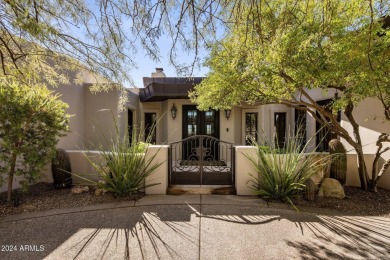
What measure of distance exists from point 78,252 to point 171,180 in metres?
2.88

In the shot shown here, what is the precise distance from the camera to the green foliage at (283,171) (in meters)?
4.59

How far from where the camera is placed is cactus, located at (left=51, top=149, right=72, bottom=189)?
523 cm

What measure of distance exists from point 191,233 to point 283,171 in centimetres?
238

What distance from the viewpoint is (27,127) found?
14.2ft

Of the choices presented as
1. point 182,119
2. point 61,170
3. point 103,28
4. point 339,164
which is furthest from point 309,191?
point 182,119

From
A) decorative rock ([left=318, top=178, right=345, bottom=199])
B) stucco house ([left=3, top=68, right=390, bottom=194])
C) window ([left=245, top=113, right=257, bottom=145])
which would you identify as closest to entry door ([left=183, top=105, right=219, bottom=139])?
stucco house ([left=3, top=68, right=390, bottom=194])

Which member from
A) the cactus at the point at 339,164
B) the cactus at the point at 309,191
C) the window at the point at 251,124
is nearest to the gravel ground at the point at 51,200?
the cactus at the point at 309,191

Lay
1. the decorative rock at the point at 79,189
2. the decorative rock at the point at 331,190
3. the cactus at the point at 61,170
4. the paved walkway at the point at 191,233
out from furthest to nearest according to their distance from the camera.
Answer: the cactus at the point at 61,170, the decorative rock at the point at 79,189, the decorative rock at the point at 331,190, the paved walkway at the point at 191,233

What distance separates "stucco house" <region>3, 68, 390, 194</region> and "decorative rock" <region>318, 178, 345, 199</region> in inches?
45.8

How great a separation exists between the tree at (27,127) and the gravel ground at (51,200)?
1.23 feet

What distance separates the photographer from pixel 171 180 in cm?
559

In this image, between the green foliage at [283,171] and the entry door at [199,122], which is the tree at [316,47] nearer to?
the green foliage at [283,171]

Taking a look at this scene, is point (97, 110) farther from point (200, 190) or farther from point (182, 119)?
point (200, 190)

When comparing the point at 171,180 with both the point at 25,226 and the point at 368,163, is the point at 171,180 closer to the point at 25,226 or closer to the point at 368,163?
the point at 25,226
